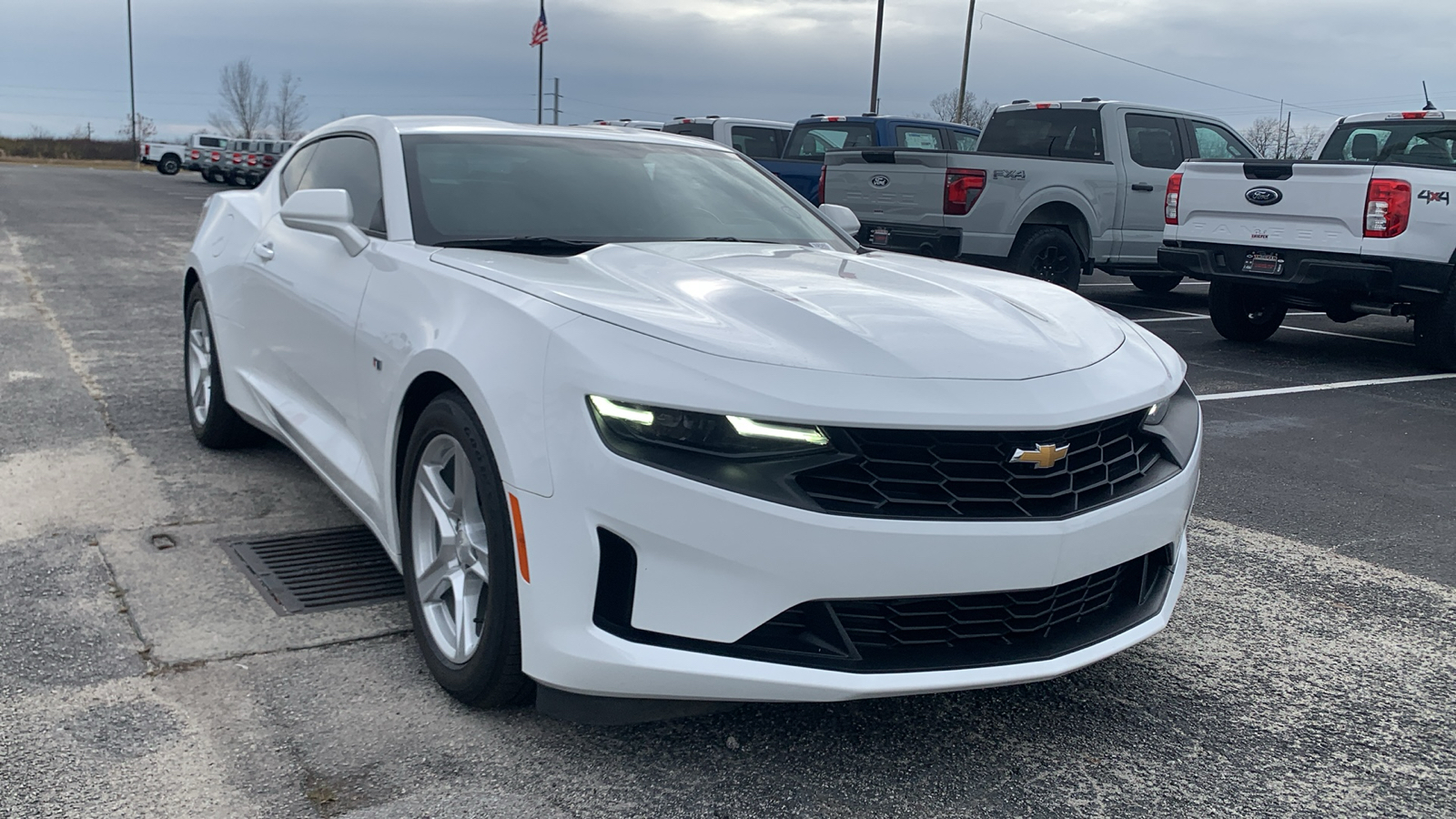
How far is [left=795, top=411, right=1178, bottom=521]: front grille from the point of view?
2.46m

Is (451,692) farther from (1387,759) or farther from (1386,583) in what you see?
(1386,583)

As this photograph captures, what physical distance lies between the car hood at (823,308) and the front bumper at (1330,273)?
5.86 metres

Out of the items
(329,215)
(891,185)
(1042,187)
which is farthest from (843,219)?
(1042,187)

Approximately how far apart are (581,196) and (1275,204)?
6777 millimetres

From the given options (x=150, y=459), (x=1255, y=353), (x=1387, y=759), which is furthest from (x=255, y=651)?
(x=1255, y=353)

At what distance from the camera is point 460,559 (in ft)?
9.71

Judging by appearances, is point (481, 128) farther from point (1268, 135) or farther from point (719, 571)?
point (1268, 135)

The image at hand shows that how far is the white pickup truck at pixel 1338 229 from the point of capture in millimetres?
8320

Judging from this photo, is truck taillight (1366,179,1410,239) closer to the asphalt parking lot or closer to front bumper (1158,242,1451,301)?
front bumper (1158,242,1451,301)

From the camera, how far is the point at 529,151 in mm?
4090

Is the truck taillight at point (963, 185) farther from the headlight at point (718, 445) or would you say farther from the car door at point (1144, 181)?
the headlight at point (718, 445)

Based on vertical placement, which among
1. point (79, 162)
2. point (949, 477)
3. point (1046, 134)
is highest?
point (1046, 134)

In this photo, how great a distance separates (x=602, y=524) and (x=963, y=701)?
118 centimetres

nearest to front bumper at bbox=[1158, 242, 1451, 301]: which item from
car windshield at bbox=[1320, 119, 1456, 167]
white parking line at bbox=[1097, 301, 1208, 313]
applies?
car windshield at bbox=[1320, 119, 1456, 167]
